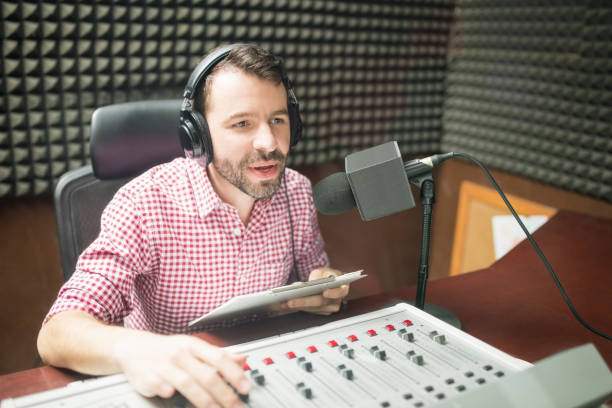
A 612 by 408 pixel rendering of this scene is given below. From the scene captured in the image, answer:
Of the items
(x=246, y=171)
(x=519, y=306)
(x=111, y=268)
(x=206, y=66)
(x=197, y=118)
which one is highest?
(x=206, y=66)

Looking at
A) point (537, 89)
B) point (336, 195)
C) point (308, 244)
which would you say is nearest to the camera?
point (336, 195)

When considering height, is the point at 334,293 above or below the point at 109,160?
below

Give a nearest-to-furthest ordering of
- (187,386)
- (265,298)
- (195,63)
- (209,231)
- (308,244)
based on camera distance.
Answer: (187,386)
(265,298)
(209,231)
(308,244)
(195,63)

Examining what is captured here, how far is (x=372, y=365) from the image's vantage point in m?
0.65

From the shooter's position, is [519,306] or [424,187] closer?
[424,187]

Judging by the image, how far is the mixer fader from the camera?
58 centimetres

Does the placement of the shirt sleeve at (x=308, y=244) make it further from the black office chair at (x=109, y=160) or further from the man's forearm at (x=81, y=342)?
the man's forearm at (x=81, y=342)

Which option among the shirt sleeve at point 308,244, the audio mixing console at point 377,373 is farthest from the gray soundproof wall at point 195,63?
the audio mixing console at point 377,373

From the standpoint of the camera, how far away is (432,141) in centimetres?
238

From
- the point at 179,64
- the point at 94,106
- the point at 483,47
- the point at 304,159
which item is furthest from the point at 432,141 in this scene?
the point at 94,106

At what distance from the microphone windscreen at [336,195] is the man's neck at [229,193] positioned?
13.4 inches

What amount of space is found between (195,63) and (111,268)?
964mm

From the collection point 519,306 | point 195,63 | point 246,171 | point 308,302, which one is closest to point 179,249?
point 246,171

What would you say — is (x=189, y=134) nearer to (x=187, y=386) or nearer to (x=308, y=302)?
→ (x=308, y=302)
